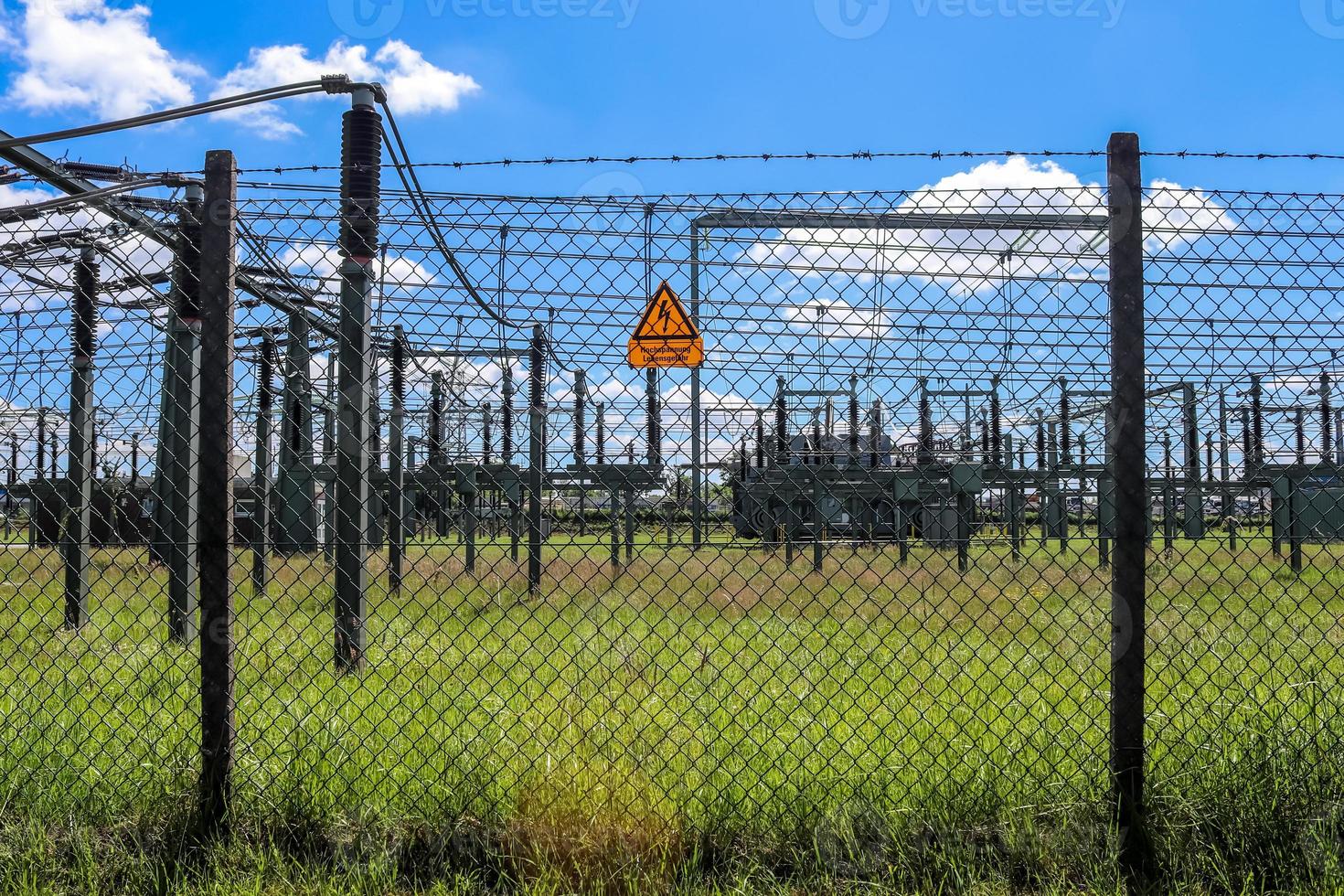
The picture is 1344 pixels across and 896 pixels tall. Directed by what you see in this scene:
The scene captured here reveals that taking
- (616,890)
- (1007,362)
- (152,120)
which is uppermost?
(152,120)

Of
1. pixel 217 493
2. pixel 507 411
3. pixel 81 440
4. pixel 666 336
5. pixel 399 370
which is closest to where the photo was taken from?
pixel 217 493

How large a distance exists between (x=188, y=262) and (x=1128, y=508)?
4.96 metres

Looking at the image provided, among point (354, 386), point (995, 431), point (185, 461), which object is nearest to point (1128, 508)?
point (995, 431)

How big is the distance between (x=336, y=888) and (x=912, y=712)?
2.59 m

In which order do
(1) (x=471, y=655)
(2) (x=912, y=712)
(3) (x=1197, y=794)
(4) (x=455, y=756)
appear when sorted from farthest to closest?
(1) (x=471, y=655)
(2) (x=912, y=712)
(4) (x=455, y=756)
(3) (x=1197, y=794)

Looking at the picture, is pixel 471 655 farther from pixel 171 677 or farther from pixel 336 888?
pixel 336 888

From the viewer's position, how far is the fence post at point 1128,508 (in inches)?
109

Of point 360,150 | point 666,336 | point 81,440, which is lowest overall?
point 81,440

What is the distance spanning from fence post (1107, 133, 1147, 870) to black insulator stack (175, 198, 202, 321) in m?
4.20

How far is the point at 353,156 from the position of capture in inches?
208

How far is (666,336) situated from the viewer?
10.6 ft

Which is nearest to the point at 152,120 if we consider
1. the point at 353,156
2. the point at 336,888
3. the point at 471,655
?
the point at 353,156

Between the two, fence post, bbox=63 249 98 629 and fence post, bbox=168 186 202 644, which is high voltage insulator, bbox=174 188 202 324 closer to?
fence post, bbox=168 186 202 644

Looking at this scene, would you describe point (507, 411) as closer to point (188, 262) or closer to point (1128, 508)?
point (188, 262)
